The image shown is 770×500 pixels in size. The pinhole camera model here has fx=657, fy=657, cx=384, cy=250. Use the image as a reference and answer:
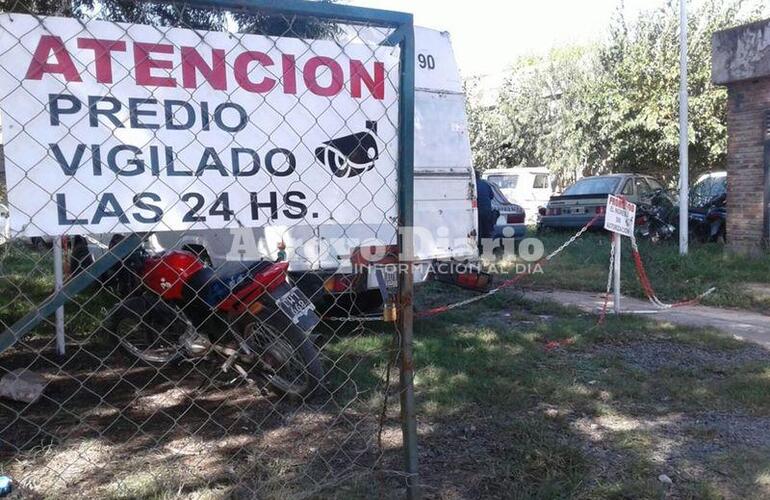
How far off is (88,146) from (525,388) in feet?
11.0

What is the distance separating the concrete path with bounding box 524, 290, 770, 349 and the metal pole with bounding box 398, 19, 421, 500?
4.55 metres

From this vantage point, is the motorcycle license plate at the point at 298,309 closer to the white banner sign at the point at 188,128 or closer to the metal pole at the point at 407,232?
the metal pole at the point at 407,232

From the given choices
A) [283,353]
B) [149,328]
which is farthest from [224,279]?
[283,353]

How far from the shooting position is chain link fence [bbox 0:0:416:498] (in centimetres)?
210

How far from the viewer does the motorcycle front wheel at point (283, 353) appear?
4207mm

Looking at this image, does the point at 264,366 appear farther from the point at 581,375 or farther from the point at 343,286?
the point at 581,375

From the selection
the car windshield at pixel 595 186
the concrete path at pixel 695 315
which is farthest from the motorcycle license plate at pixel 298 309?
the car windshield at pixel 595 186

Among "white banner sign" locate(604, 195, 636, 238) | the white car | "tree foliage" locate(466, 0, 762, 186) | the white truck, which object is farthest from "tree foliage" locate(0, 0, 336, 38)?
the white car

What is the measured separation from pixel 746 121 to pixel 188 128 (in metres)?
10.5

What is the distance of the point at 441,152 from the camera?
6379 millimetres

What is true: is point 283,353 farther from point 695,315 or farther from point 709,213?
point 709,213

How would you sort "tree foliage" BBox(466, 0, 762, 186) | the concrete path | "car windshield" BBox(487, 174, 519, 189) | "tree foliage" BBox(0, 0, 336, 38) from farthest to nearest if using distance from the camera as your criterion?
1. "car windshield" BBox(487, 174, 519, 189)
2. "tree foliage" BBox(466, 0, 762, 186)
3. the concrete path
4. "tree foliage" BBox(0, 0, 336, 38)

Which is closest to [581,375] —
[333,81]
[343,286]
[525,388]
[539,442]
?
[525,388]

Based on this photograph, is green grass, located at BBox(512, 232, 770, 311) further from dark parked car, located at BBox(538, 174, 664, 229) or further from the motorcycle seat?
the motorcycle seat
